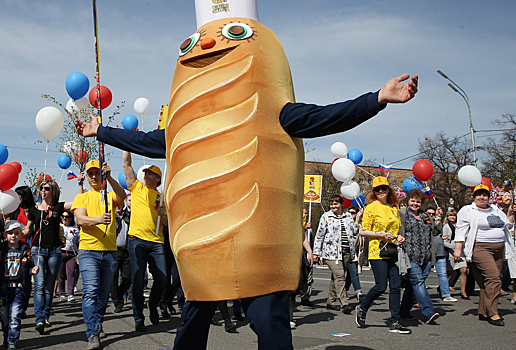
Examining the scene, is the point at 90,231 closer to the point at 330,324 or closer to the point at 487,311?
the point at 330,324

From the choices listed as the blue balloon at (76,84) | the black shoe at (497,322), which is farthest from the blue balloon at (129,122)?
the black shoe at (497,322)

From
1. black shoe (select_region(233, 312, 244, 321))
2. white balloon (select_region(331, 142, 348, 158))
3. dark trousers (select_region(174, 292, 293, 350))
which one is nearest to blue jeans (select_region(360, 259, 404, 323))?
black shoe (select_region(233, 312, 244, 321))

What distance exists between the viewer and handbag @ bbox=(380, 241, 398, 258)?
607 cm

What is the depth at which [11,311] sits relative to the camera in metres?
4.81

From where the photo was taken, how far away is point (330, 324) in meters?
6.39

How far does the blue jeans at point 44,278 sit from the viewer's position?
225 inches

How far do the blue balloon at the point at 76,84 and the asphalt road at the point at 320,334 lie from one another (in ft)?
10.5

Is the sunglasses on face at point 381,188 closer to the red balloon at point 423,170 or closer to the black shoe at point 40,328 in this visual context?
the red balloon at point 423,170

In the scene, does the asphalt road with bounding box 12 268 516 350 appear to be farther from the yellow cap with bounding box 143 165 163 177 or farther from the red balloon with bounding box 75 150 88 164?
the red balloon with bounding box 75 150 88 164

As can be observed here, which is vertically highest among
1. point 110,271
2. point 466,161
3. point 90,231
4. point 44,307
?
point 466,161

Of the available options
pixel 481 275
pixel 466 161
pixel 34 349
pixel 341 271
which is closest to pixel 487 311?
pixel 481 275

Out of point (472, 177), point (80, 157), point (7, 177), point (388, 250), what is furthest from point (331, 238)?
point (80, 157)

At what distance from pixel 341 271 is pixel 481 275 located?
2.07 meters

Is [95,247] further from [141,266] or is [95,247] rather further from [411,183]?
[411,183]
